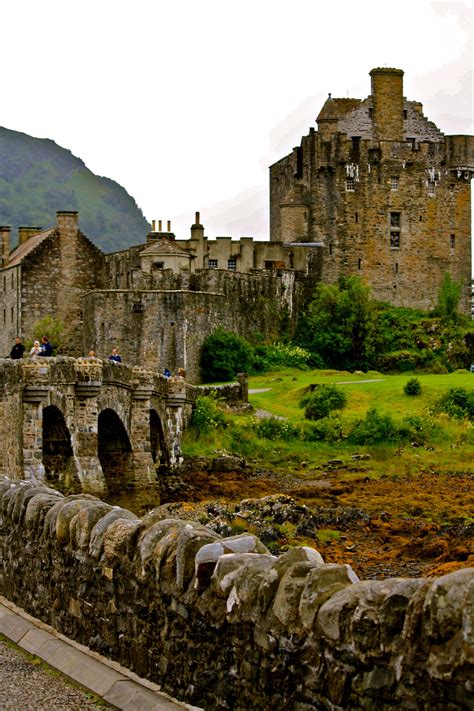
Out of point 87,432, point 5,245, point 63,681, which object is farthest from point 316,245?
point 63,681

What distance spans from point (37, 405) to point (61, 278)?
125ft

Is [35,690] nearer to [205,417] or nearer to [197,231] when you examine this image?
[205,417]

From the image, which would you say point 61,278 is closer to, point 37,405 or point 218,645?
point 37,405

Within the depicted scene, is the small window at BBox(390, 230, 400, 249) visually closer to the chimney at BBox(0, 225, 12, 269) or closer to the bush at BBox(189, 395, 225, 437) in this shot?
the chimney at BBox(0, 225, 12, 269)

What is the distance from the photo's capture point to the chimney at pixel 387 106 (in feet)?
241

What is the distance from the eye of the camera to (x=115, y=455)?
36.0 meters

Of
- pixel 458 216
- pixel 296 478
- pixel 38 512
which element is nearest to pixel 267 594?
pixel 38 512

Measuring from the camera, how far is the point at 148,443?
118 feet

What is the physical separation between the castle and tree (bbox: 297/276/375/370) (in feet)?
3.93

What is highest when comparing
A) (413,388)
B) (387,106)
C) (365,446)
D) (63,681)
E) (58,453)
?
(387,106)

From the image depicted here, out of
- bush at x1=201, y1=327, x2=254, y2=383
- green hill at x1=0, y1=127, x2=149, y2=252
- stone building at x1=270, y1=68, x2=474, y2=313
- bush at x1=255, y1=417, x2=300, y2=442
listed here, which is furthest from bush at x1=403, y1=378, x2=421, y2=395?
green hill at x1=0, y1=127, x2=149, y2=252

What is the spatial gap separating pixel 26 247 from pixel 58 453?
3748cm

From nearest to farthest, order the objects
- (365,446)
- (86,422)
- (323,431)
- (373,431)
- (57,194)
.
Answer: (86,422), (365,446), (373,431), (323,431), (57,194)

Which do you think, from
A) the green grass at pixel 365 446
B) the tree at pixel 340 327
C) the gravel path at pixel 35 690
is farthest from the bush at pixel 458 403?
the gravel path at pixel 35 690
